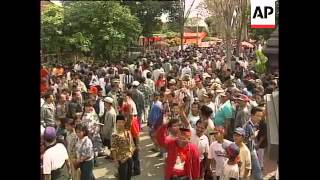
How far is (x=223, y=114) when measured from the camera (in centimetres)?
579

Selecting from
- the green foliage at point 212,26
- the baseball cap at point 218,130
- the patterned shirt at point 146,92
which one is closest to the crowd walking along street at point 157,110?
the baseball cap at point 218,130

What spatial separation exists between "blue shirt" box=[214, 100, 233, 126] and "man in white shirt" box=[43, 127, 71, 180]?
5.67ft

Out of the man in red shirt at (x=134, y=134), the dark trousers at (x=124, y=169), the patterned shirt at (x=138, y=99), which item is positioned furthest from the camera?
the patterned shirt at (x=138, y=99)

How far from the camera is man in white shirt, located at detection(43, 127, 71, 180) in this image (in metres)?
4.79

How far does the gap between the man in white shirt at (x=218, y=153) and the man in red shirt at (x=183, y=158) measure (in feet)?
0.66

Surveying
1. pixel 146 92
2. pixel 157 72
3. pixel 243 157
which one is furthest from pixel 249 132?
pixel 146 92

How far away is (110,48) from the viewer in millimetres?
5156

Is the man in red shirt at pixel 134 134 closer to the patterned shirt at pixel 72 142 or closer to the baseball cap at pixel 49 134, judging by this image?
the patterned shirt at pixel 72 142

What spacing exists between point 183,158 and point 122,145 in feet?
3.23

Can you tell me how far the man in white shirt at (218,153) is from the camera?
16.5ft

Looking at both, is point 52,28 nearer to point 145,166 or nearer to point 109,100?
point 109,100

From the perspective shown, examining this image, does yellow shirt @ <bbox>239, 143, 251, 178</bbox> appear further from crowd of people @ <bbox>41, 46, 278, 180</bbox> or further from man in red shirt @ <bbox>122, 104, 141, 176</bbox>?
man in red shirt @ <bbox>122, 104, 141, 176</bbox>
